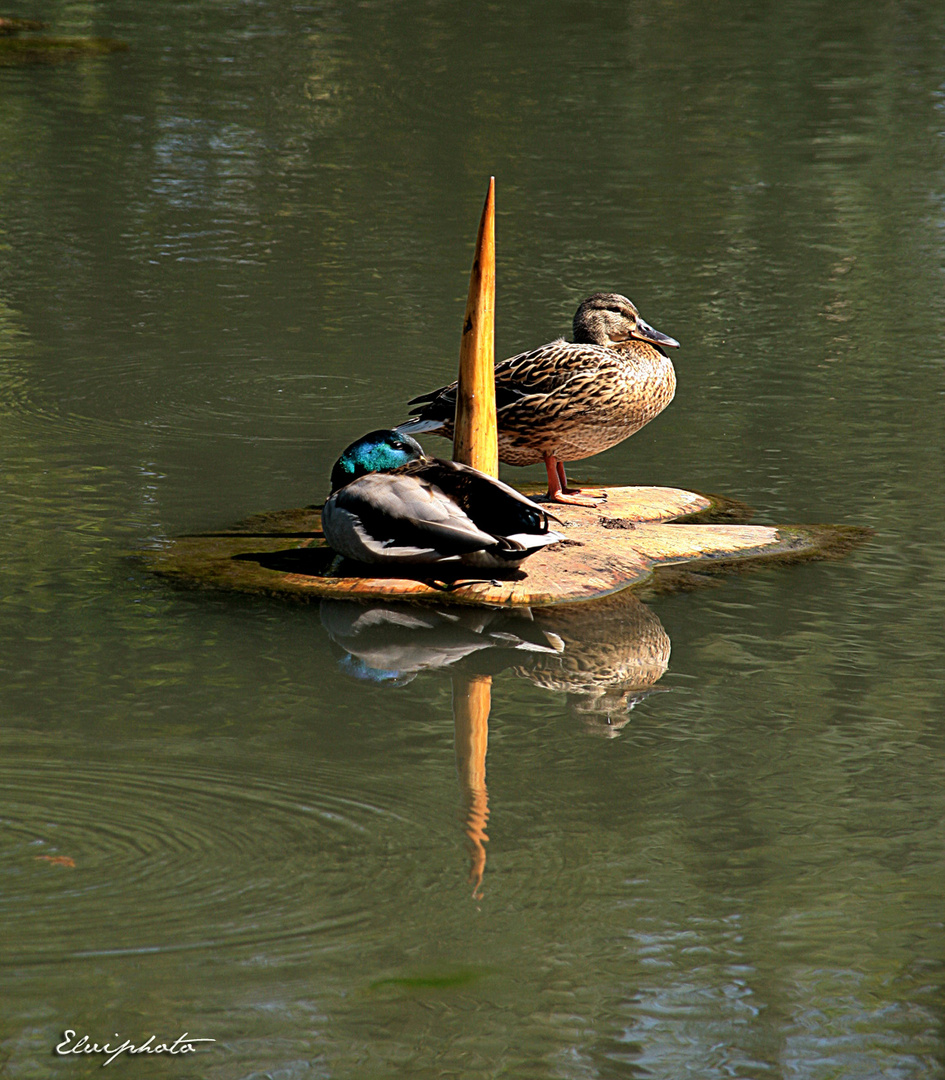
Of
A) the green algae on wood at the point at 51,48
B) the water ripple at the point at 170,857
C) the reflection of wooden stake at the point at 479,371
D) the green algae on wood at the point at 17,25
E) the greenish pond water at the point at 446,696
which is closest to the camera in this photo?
the greenish pond water at the point at 446,696

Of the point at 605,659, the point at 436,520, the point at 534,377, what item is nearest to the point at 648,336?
the point at 534,377

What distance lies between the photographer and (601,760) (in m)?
4.71

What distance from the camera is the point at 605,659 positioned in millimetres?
5613

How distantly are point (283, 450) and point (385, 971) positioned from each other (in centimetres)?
539

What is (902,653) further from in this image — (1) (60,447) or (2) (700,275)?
(2) (700,275)

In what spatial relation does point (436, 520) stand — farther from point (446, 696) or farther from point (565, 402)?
point (565, 402)

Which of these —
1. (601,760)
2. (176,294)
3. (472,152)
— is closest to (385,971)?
(601,760)

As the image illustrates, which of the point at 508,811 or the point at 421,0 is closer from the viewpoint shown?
the point at 508,811

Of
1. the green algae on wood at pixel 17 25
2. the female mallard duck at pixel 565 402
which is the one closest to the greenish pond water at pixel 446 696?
the female mallard duck at pixel 565 402

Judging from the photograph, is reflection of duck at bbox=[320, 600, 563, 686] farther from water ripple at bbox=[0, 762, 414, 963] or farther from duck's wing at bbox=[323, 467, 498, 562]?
water ripple at bbox=[0, 762, 414, 963]

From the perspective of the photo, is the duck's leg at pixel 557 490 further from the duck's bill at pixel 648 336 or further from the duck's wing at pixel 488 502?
the duck's wing at pixel 488 502

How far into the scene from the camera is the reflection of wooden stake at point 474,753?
415 cm

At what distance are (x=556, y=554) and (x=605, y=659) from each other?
111 cm

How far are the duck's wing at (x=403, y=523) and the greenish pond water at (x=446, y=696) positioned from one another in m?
0.42
